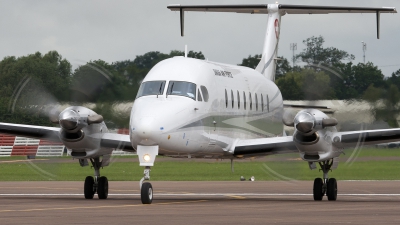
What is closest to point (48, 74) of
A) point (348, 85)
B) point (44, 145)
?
point (348, 85)

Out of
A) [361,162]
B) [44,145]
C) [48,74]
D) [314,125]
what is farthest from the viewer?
[44,145]

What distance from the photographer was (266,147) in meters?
21.8

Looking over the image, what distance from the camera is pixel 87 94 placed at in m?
22.2

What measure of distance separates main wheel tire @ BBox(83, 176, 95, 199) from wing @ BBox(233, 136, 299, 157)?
13.1 ft

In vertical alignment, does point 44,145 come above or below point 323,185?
above

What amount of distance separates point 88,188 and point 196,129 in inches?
161

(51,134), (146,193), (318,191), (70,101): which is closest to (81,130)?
(70,101)

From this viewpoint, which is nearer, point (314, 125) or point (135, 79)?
point (314, 125)

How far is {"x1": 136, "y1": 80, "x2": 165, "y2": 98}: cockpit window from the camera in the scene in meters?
19.9

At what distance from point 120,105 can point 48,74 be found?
20.7 ft

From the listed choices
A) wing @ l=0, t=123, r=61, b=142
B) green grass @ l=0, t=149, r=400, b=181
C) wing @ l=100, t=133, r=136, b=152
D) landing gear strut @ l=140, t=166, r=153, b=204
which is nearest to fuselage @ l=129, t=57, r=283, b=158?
landing gear strut @ l=140, t=166, r=153, b=204

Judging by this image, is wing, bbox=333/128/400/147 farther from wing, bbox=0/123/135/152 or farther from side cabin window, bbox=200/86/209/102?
wing, bbox=0/123/135/152

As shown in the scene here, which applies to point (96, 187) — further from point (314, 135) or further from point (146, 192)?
point (314, 135)

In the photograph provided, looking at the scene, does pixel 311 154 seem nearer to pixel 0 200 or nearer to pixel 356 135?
pixel 356 135
